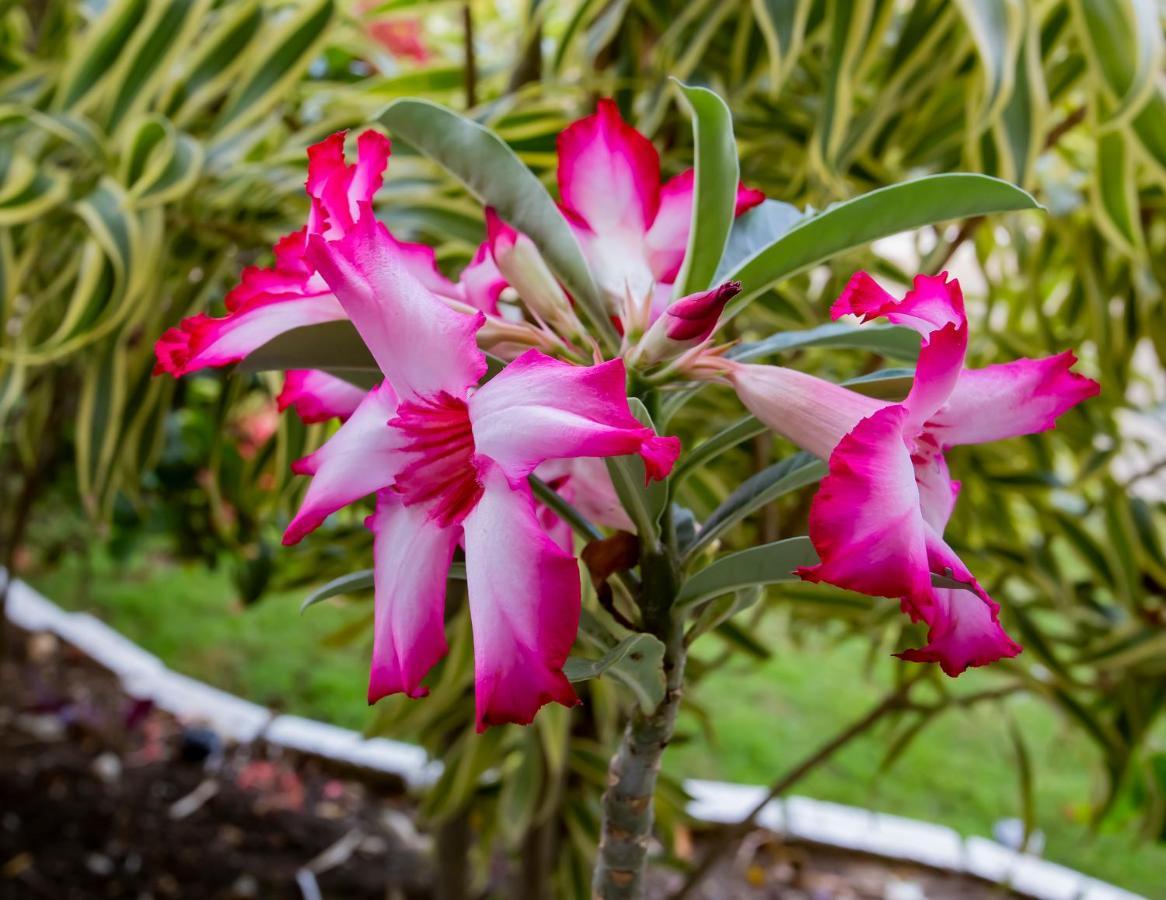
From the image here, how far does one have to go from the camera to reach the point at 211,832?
1824mm

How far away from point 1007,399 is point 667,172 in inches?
31.7

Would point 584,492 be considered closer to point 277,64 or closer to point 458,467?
point 458,467

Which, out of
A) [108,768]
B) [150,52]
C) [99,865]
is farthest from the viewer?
[108,768]

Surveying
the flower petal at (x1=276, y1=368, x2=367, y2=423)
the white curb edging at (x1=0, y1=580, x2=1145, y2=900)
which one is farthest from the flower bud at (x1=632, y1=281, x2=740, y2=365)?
the white curb edging at (x1=0, y1=580, x2=1145, y2=900)

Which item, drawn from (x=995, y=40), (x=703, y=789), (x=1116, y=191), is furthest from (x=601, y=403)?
(x=703, y=789)

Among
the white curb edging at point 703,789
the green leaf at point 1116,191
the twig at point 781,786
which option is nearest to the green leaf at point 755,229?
the green leaf at point 1116,191

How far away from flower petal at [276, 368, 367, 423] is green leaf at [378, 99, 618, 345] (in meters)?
0.09

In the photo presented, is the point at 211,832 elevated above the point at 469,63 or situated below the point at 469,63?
below

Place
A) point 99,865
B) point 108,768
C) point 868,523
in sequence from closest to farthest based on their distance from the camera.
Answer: point 868,523 < point 99,865 < point 108,768

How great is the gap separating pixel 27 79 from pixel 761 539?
921 millimetres

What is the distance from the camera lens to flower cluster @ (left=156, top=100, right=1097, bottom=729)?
0.89ft

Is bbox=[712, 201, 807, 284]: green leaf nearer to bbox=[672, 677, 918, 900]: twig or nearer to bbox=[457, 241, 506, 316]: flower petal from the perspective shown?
bbox=[457, 241, 506, 316]: flower petal

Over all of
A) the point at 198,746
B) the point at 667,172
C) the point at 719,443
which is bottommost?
the point at 198,746

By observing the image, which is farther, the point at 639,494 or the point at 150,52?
the point at 150,52
